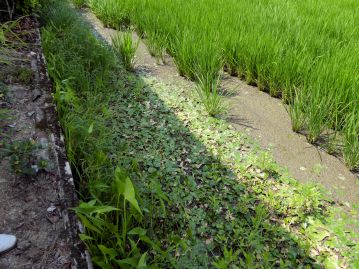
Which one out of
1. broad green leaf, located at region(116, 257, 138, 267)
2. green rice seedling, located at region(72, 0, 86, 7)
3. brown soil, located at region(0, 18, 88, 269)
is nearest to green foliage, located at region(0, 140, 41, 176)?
brown soil, located at region(0, 18, 88, 269)

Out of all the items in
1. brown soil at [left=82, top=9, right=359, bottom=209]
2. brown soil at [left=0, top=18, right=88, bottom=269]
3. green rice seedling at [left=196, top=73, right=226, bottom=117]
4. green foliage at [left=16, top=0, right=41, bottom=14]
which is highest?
green foliage at [left=16, top=0, right=41, bottom=14]

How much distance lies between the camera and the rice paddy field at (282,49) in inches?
93.5

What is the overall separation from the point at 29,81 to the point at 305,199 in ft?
7.16

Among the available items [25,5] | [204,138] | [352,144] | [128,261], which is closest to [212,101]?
[204,138]

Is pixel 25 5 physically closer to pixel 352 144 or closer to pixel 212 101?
pixel 212 101

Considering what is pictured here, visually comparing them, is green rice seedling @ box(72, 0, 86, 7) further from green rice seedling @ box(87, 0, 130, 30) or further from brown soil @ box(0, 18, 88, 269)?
brown soil @ box(0, 18, 88, 269)

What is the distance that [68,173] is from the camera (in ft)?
5.39

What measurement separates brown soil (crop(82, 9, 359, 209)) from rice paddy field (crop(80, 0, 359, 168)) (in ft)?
0.28

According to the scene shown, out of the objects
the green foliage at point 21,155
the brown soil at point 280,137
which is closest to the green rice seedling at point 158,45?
the brown soil at point 280,137

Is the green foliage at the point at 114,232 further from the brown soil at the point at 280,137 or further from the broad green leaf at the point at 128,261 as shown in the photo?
the brown soil at the point at 280,137

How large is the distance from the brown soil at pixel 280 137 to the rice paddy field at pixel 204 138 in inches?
2.8

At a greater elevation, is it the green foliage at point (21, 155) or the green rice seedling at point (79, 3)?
the green foliage at point (21, 155)

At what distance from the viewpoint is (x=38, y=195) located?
5.18ft

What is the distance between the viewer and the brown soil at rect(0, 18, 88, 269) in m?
1.30
